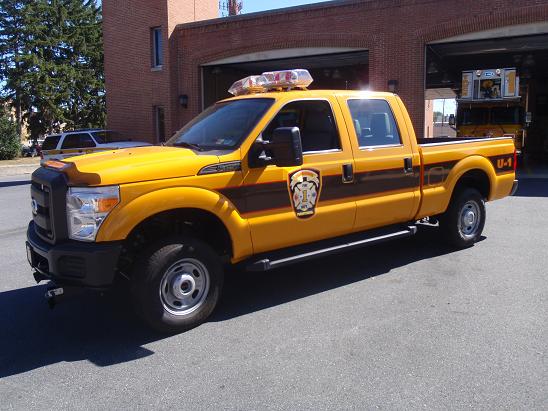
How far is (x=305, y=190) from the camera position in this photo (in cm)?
509

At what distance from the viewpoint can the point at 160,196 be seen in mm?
4223

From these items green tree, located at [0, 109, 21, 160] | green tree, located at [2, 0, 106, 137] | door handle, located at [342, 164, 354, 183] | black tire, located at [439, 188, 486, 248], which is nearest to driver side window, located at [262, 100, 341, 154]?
door handle, located at [342, 164, 354, 183]

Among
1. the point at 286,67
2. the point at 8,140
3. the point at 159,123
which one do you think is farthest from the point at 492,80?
the point at 8,140

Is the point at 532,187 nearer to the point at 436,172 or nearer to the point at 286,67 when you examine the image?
the point at 436,172

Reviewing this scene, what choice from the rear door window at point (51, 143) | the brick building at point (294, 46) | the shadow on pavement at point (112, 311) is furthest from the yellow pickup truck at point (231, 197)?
the rear door window at point (51, 143)

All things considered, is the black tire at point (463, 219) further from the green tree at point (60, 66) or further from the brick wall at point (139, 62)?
the green tree at point (60, 66)

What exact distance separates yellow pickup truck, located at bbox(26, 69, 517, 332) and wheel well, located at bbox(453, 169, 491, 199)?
742 mm

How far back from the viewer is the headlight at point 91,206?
13.3 ft

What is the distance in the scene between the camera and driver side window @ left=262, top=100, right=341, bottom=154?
519cm

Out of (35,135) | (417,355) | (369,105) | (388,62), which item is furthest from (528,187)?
(35,135)

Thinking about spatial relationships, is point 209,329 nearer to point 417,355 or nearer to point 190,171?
point 190,171

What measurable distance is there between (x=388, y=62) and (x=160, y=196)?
15887 millimetres

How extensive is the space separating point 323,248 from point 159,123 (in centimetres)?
2004

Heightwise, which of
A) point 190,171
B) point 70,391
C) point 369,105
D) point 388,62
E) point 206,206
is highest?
point 388,62
